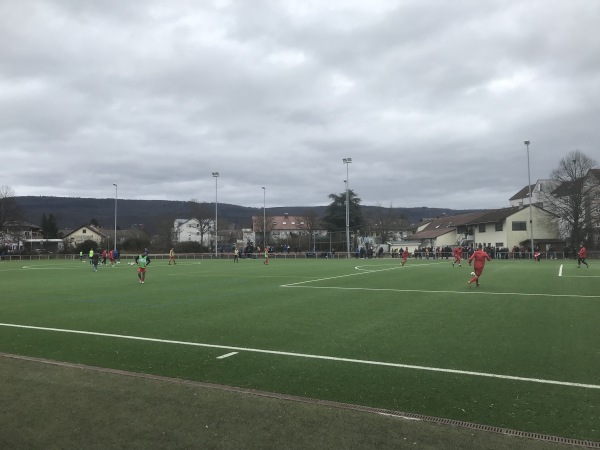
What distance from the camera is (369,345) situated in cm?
842

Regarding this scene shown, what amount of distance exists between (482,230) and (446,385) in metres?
72.0

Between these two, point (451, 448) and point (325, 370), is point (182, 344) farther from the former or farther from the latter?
point (451, 448)

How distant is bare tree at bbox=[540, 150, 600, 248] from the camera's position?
5733 centimetres

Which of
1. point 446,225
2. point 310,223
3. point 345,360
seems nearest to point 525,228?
point 446,225

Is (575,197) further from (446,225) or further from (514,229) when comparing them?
(446,225)

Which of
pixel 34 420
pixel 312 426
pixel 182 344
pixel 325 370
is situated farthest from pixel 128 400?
pixel 182 344

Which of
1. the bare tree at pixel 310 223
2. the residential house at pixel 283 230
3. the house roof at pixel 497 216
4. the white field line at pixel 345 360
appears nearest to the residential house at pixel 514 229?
the house roof at pixel 497 216

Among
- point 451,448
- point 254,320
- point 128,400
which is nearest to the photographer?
point 451,448

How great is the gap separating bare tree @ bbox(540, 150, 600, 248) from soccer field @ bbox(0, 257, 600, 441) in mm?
47725

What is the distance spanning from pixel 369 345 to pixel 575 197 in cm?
5921

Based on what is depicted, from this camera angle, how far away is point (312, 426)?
183 inches

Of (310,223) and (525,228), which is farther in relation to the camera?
(310,223)

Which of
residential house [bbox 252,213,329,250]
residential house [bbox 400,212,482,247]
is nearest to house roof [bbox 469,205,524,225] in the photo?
residential house [bbox 400,212,482,247]

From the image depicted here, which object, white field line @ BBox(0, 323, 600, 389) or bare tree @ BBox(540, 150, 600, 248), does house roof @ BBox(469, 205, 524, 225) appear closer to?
bare tree @ BBox(540, 150, 600, 248)
